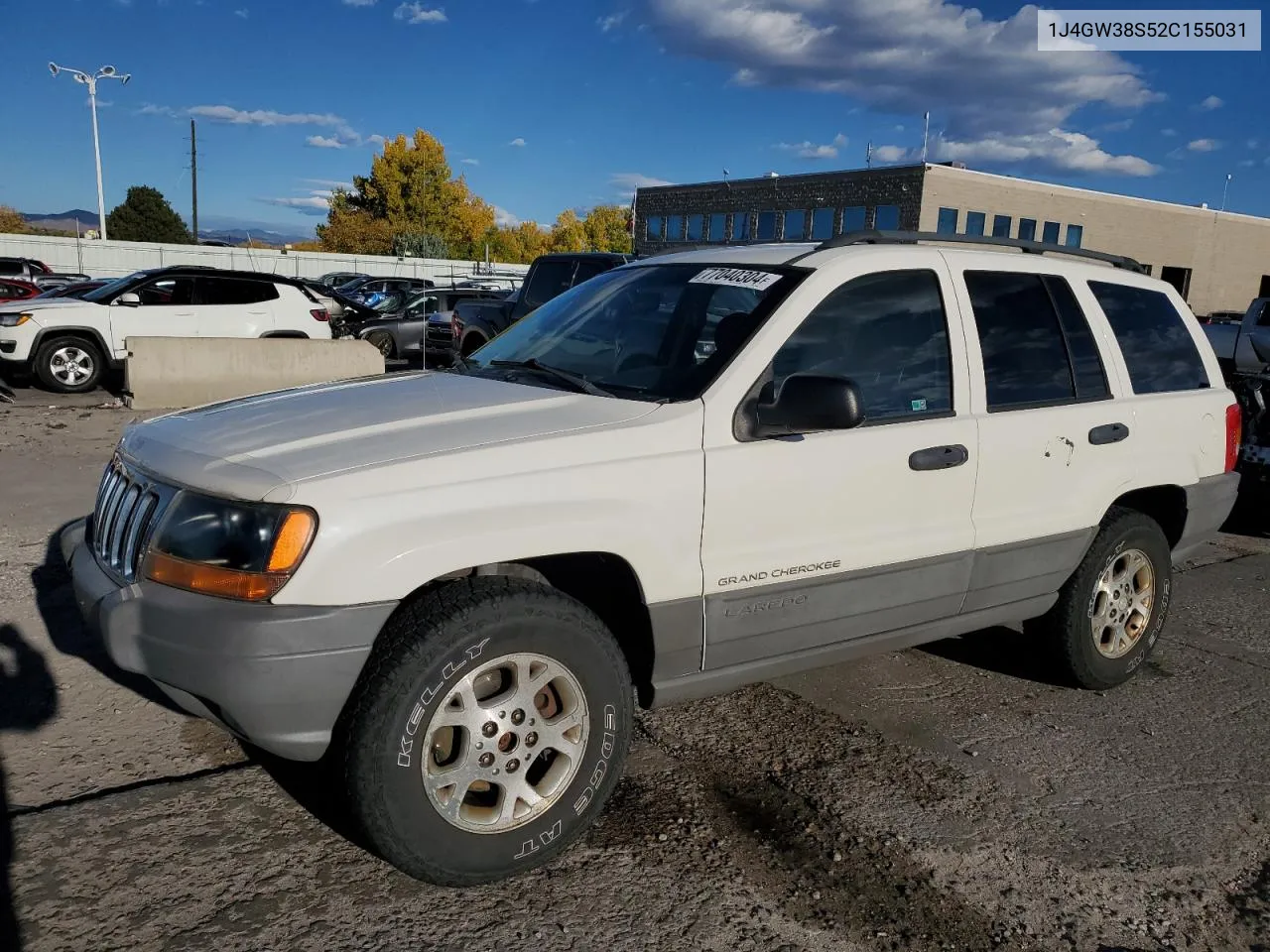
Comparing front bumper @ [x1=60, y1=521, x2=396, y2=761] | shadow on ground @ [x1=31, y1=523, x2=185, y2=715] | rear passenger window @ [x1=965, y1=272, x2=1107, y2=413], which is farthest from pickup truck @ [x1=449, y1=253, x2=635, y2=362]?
front bumper @ [x1=60, y1=521, x2=396, y2=761]

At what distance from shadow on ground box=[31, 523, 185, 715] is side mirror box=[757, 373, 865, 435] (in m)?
2.42

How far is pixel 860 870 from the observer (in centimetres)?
301

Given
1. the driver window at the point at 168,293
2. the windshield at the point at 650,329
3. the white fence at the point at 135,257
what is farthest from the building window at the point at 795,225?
the windshield at the point at 650,329

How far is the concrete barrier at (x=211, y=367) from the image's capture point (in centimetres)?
1161

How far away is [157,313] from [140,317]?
0.70ft

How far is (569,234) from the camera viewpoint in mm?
99750

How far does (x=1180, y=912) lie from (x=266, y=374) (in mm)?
11550

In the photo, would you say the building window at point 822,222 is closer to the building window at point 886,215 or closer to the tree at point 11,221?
the building window at point 886,215

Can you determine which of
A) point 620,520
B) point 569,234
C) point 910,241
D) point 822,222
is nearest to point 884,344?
point 910,241

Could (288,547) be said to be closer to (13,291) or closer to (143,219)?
(13,291)

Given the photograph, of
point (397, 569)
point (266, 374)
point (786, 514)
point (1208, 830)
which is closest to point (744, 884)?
point (786, 514)

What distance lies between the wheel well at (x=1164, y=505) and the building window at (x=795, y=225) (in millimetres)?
43319

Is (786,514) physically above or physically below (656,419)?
below

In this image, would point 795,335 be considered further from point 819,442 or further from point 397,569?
point 397,569
